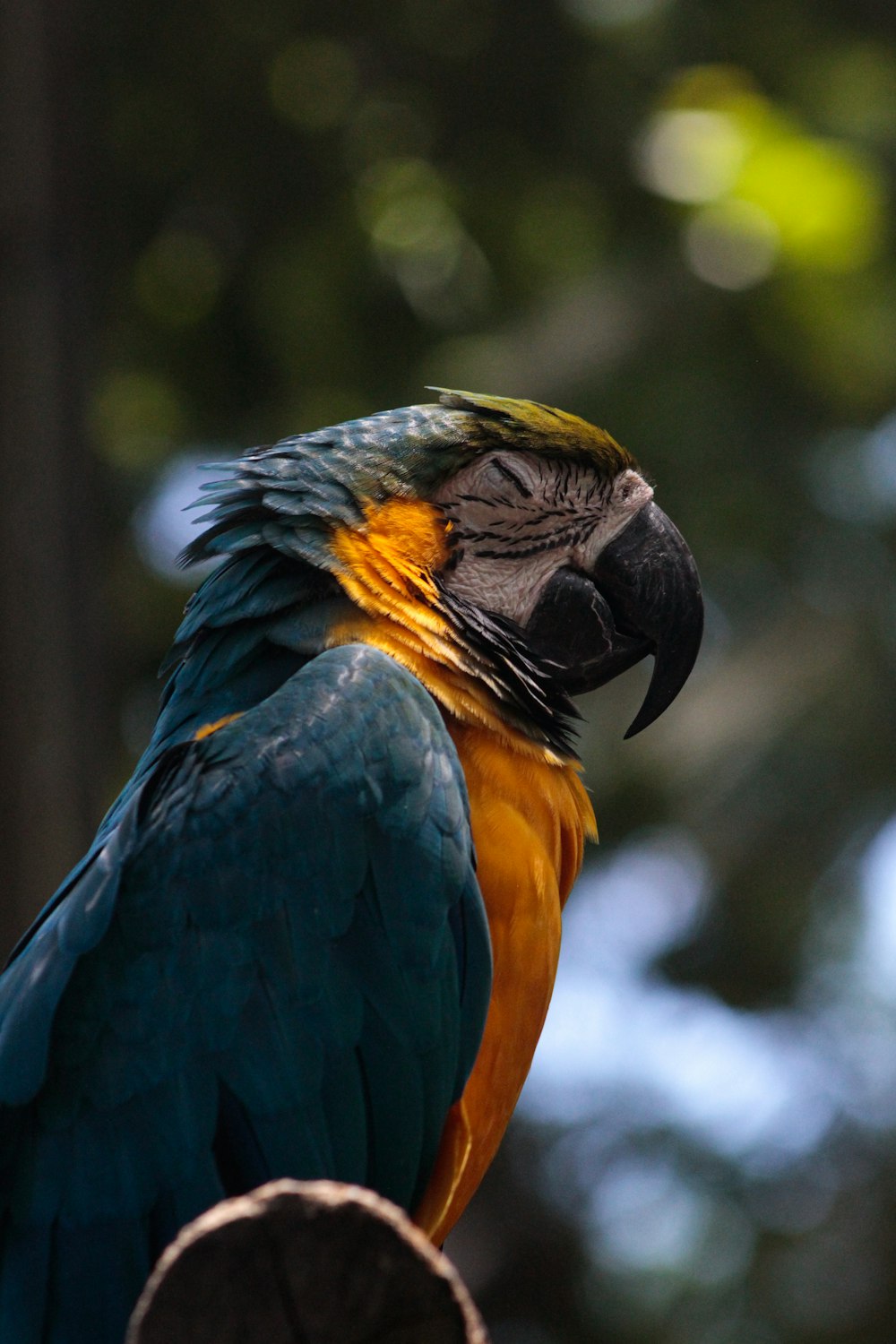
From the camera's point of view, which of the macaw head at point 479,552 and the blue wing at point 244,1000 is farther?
the macaw head at point 479,552

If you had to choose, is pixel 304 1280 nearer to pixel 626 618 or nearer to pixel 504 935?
pixel 504 935

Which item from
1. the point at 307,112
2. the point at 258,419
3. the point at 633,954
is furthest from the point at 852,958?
the point at 307,112

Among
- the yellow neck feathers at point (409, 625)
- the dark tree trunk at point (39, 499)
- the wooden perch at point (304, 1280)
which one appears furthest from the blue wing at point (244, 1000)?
the dark tree trunk at point (39, 499)

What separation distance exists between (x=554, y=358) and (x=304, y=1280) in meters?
5.67

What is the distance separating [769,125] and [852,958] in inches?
270

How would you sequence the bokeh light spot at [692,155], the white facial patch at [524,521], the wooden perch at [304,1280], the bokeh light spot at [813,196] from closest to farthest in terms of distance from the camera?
the wooden perch at [304,1280]
the white facial patch at [524,521]
the bokeh light spot at [813,196]
the bokeh light spot at [692,155]

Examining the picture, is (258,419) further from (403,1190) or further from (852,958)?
(852,958)

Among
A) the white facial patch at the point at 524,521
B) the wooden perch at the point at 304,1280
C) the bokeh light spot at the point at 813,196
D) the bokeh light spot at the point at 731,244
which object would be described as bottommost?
the wooden perch at the point at 304,1280

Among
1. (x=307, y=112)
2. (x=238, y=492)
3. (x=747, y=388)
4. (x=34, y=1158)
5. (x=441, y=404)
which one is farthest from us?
(x=747, y=388)

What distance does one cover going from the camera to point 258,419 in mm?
7203

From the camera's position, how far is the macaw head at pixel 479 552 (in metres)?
2.52

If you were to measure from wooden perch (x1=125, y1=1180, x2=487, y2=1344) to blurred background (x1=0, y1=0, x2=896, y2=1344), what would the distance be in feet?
11.0

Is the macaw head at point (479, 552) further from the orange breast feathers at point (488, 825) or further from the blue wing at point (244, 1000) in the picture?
the blue wing at point (244, 1000)

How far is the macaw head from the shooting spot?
252 centimetres
